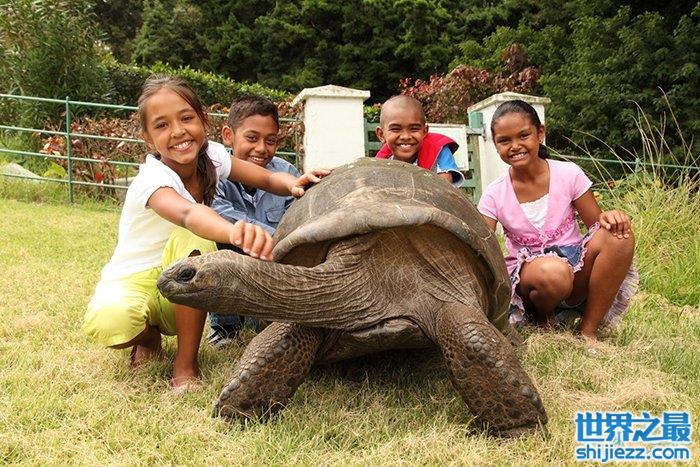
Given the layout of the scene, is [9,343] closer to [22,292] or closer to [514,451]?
[22,292]

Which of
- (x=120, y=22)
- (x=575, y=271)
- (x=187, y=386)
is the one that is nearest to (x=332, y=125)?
(x=575, y=271)

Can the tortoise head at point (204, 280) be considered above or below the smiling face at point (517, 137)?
below

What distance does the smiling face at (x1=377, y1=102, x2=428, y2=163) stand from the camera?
12.3 ft

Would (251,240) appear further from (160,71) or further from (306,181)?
(160,71)

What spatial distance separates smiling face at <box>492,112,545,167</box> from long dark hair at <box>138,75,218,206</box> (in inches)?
61.8

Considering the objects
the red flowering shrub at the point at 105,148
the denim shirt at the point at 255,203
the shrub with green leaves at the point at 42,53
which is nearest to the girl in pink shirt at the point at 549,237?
the denim shirt at the point at 255,203

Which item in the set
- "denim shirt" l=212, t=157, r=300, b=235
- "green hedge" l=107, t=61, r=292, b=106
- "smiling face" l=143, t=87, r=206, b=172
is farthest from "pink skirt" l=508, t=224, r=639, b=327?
"green hedge" l=107, t=61, r=292, b=106

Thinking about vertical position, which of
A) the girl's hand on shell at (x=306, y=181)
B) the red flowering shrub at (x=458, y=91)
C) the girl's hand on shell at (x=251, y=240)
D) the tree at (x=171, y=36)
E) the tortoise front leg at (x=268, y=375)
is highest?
the tree at (x=171, y=36)

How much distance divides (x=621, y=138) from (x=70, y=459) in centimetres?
1114

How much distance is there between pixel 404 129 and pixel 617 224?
1.28 metres

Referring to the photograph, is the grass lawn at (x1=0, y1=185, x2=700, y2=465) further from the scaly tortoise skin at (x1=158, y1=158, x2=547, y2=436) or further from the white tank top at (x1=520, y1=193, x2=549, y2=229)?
the white tank top at (x1=520, y1=193, x2=549, y2=229)

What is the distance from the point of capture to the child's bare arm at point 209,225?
89.3 inches

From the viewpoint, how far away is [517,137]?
11.5 ft

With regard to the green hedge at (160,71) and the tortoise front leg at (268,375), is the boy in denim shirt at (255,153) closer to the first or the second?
the tortoise front leg at (268,375)
